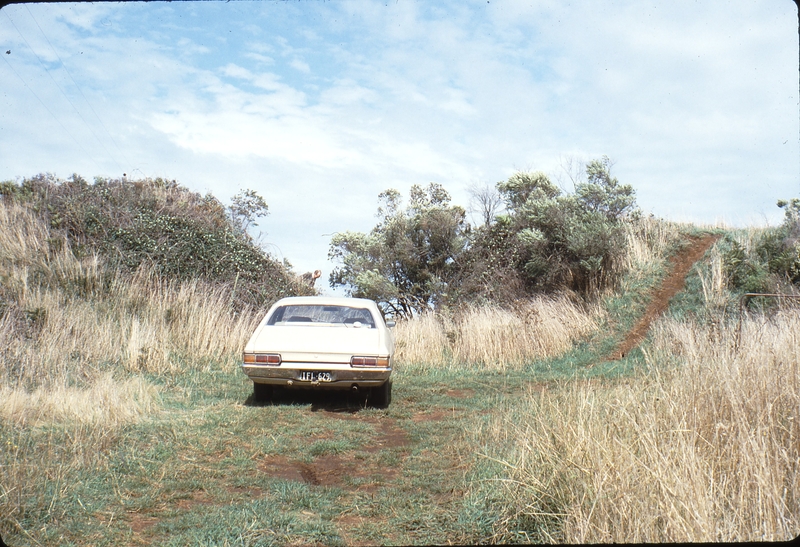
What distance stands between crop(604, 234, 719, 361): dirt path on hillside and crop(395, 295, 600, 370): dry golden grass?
1071 mm

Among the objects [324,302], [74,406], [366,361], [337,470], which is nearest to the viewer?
[337,470]

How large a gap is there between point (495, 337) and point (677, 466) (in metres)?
11.5

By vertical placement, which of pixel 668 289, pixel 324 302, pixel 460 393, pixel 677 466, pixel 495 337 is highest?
pixel 668 289

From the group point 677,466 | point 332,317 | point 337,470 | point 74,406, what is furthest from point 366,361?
point 677,466

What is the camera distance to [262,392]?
920cm

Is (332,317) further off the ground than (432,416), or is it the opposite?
(332,317)

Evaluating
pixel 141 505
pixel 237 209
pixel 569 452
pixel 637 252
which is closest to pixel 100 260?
pixel 237 209

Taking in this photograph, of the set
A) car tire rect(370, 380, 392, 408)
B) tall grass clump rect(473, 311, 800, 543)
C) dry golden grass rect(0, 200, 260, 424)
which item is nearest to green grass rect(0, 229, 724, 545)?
car tire rect(370, 380, 392, 408)

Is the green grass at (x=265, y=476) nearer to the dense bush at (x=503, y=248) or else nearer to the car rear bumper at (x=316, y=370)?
the car rear bumper at (x=316, y=370)

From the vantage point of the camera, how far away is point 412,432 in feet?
25.6

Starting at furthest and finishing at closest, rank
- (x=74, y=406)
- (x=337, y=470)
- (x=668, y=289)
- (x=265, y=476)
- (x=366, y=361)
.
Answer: (x=668, y=289), (x=366, y=361), (x=74, y=406), (x=337, y=470), (x=265, y=476)

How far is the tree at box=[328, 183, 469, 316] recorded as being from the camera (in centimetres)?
2241

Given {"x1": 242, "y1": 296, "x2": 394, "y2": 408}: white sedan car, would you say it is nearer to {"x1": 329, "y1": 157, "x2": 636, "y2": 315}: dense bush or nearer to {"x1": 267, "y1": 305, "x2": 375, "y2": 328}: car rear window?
{"x1": 267, "y1": 305, "x2": 375, "y2": 328}: car rear window

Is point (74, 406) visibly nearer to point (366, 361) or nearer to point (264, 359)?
point (264, 359)
